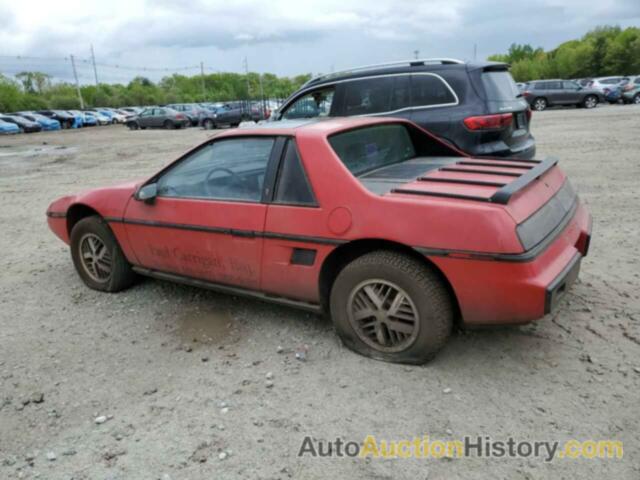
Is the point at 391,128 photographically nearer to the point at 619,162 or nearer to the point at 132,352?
the point at 132,352

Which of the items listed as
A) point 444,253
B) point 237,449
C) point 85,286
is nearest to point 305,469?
point 237,449

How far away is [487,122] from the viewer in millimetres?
5371

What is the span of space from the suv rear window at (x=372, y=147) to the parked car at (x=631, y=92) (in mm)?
28636

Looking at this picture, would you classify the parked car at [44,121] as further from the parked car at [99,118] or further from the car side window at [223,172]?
the car side window at [223,172]

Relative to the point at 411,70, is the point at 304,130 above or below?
below

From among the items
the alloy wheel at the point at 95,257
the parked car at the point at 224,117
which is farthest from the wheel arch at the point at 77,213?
the parked car at the point at 224,117

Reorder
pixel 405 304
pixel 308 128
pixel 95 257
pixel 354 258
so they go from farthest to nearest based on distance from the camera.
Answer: pixel 95 257 < pixel 308 128 < pixel 354 258 < pixel 405 304

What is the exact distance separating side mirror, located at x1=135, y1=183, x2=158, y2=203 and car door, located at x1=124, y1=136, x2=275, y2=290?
0.03 m

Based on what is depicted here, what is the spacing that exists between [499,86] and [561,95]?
79.5 feet

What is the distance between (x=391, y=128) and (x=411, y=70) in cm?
229

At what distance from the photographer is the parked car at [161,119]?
95.8 ft

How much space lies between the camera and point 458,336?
3.44 m

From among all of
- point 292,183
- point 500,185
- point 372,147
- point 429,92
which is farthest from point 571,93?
point 292,183

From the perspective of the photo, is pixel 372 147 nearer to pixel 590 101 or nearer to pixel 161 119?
Result: pixel 590 101
